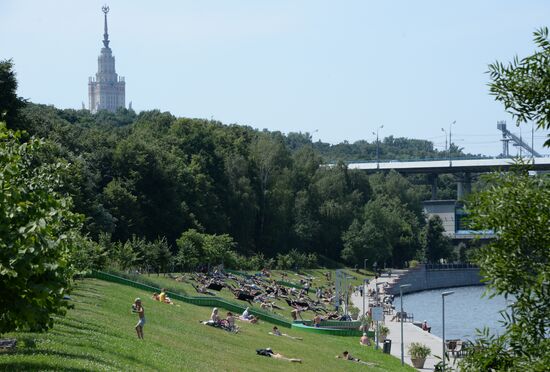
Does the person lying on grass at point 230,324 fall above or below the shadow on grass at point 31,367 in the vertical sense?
below

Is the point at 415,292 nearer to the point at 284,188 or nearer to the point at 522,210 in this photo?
the point at 284,188

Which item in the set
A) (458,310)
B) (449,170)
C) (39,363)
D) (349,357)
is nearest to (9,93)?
(349,357)

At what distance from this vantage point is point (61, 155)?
58.0 meters

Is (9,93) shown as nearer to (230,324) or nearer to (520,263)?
(230,324)

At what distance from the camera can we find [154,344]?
2353 cm

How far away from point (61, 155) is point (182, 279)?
1246 cm

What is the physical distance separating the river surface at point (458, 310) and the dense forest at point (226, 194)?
6696mm

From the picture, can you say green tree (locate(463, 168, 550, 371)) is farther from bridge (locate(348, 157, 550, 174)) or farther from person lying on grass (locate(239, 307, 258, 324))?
bridge (locate(348, 157, 550, 174))

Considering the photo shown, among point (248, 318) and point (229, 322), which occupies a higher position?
point (229, 322)

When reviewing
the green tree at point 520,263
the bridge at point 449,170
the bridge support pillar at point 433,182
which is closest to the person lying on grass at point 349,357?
the green tree at point 520,263

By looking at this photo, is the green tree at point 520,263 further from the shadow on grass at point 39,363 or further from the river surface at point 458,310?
the river surface at point 458,310

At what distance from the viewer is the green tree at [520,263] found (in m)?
10.8

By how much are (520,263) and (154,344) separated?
1386cm

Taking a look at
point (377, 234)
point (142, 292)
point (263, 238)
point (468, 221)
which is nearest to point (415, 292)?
point (377, 234)
